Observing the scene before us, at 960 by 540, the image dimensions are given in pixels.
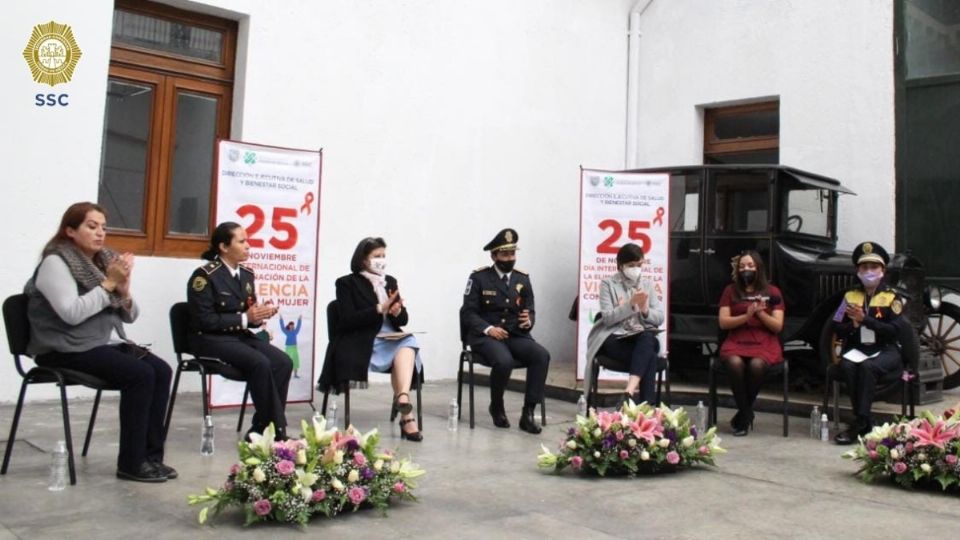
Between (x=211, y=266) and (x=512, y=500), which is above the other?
(x=211, y=266)

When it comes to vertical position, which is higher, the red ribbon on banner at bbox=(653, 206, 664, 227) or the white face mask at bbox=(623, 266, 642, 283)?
the red ribbon on banner at bbox=(653, 206, 664, 227)

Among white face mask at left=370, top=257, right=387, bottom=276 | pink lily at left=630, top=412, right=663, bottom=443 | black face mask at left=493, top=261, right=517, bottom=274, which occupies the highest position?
black face mask at left=493, top=261, right=517, bottom=274

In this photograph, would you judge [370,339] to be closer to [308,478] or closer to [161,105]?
[308,478]

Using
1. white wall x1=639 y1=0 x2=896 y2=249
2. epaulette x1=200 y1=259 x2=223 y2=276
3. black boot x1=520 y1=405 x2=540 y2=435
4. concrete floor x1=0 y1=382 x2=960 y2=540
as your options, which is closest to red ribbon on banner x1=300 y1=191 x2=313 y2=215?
epaulette x1=200 y1=259 x2=223 y2=276

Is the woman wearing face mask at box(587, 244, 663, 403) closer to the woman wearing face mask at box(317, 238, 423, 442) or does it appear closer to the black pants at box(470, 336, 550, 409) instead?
the black pants at box(470, 336, 550, 409)

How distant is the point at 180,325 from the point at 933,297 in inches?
253

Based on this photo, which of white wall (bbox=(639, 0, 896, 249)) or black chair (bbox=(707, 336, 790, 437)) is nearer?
black chair (bbox=(707, 336, 790, 437))

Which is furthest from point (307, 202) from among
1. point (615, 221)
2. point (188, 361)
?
point (615, 221)

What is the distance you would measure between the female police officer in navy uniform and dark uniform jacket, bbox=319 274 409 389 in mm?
573

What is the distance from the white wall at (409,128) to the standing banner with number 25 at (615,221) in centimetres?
136

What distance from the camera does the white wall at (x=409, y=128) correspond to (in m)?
6.73

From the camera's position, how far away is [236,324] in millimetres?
5348

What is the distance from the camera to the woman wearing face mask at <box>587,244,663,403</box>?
21.2 feet

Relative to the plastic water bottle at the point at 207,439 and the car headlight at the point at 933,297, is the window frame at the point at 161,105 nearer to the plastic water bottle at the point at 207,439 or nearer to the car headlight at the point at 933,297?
the plastic water bottle at the point at 207,439
